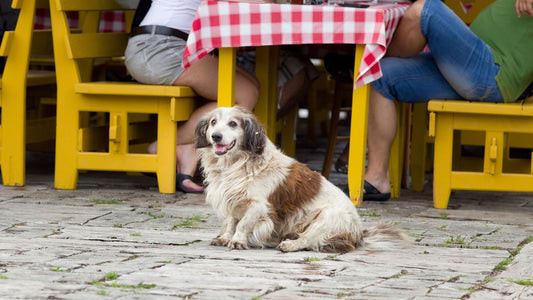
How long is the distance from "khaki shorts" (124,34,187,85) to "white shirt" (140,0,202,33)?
104 millimetres

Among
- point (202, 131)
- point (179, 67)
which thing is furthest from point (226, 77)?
point (202, 131)

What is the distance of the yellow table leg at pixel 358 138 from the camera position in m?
5.05

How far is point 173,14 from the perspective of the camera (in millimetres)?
5637

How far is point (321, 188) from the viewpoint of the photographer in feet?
12.7

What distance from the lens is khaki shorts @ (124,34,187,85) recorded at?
18.0ft

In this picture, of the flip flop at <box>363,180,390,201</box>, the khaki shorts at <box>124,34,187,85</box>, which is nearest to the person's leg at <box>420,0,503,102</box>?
the flip flop at <box>363,180,390,201</box>

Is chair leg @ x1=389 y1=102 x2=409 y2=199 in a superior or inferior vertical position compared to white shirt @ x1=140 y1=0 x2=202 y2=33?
inferior

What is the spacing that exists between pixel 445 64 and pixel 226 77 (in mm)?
1281

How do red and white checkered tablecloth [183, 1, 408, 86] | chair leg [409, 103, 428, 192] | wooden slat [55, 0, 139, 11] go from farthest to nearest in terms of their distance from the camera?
chair leg [409, 103, 428, 192] → wooden slat [55, 0, 139, 11] → red and white checkered tablecloth [183, 1, 408, 86]

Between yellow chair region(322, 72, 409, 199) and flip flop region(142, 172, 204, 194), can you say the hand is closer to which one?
yellow chair region(322, 72, 409, 199)

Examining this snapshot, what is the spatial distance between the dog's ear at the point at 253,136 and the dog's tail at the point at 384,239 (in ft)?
2.01

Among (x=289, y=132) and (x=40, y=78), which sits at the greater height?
(x=40, y=78)

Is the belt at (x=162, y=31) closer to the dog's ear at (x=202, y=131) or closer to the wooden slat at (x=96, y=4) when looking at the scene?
the wooden slat at (x=96, y=4)

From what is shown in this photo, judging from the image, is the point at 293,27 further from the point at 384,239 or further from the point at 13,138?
the point at 13,138
